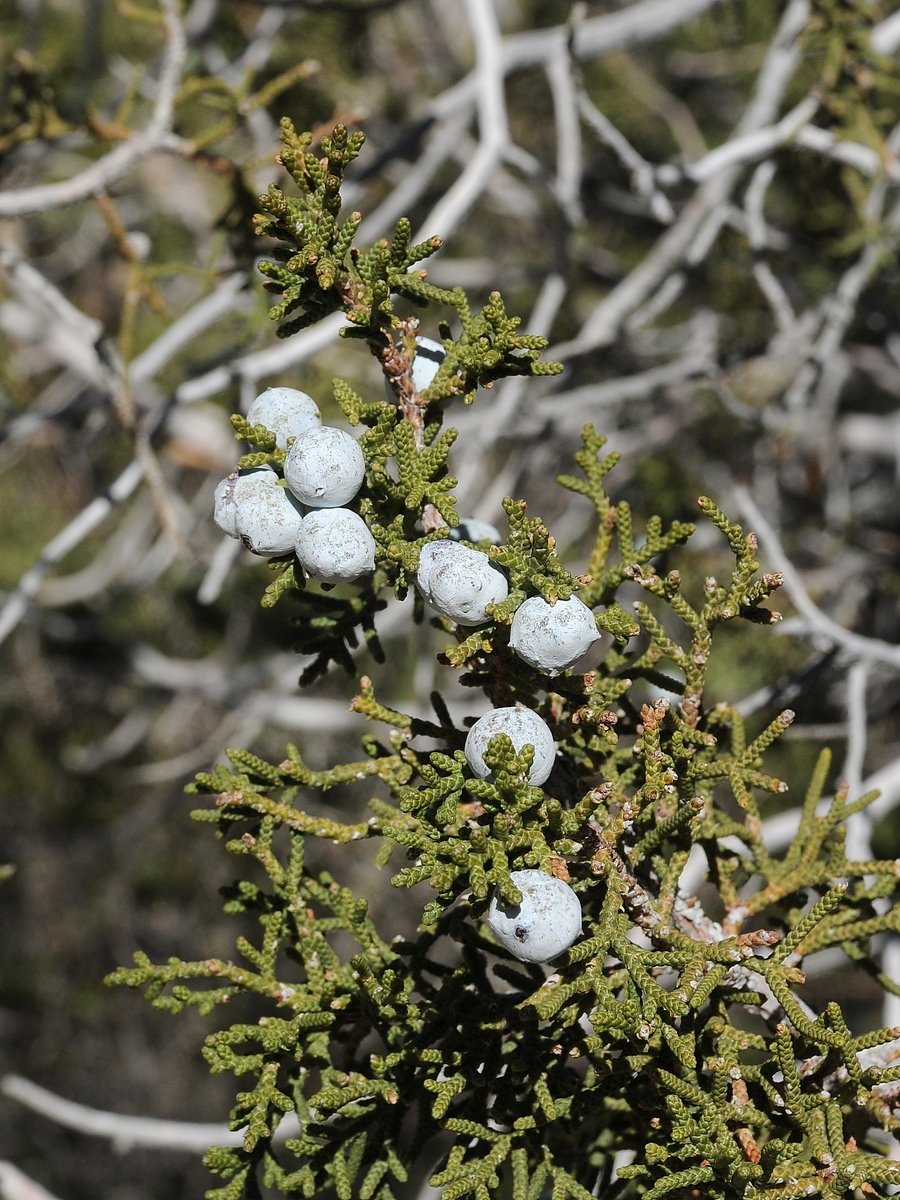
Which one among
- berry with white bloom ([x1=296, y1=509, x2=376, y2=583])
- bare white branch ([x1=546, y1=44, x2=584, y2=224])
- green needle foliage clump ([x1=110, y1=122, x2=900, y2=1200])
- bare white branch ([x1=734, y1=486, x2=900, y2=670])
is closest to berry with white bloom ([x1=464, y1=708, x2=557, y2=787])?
green needle foliage clump ([x1=110, y1=122, x2=900, y2=1200])

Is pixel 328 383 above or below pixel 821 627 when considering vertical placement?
above

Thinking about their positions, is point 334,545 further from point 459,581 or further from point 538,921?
point 538,921

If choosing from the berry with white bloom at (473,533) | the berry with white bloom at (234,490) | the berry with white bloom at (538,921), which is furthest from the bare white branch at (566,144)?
the berry with white bloom at (538,921)

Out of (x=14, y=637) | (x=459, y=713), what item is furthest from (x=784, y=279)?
(x=14, y=637)

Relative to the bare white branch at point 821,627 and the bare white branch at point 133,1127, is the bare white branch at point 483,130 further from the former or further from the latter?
the bare white branch at point 133,1127

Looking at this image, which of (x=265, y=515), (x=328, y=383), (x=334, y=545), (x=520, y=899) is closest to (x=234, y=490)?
(x=265, y=515)

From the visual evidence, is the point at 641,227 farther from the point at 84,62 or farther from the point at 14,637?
the point at 14,637

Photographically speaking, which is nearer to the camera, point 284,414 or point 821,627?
point 284,414

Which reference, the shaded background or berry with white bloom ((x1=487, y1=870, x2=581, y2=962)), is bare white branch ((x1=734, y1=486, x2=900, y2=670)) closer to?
the shaded background
